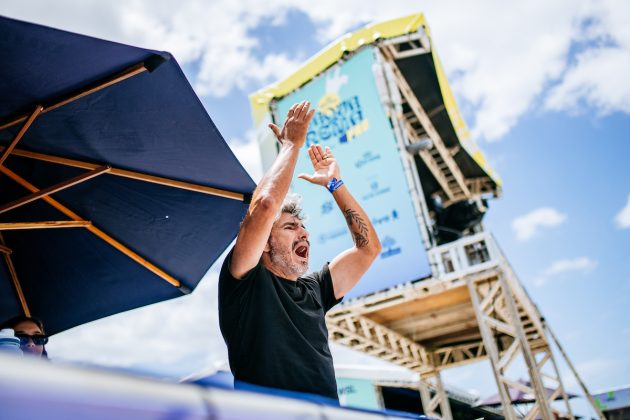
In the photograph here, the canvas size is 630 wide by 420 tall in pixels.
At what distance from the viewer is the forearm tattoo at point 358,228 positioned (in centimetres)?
243

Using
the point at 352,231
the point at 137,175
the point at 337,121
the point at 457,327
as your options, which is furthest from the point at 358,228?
the point at 457,327

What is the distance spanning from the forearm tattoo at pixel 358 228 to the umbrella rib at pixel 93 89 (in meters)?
1.32

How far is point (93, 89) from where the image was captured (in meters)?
2.51

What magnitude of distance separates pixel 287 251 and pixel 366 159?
8718mm

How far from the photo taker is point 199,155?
2.93 meters

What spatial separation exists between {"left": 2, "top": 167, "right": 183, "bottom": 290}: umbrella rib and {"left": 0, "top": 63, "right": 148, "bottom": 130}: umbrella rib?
2.32ft

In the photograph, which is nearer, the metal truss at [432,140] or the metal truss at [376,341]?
the metal truss at [376,341]

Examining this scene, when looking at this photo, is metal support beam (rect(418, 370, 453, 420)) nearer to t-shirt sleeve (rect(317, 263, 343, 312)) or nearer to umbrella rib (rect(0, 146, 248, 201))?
umbrella rib (rect(0, 146, 248, 201))

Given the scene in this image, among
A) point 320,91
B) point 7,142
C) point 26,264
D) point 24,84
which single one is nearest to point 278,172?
point 24,84

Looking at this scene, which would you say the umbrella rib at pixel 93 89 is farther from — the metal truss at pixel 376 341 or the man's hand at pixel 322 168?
the metal truss at pixel 376 341

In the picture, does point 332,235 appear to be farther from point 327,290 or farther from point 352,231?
point 327,290

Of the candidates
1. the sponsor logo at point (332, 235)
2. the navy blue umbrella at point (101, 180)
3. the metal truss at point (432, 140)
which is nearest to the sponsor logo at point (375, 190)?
the sponsor logo at point (332, 235)

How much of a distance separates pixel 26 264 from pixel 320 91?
9215 mm

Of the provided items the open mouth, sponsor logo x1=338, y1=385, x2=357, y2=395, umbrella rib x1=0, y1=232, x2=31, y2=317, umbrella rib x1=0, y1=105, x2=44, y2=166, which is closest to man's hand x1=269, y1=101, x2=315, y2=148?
the open mouth
